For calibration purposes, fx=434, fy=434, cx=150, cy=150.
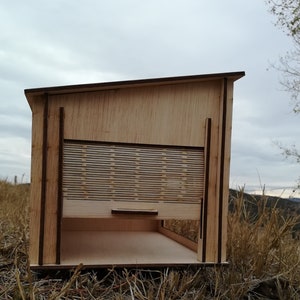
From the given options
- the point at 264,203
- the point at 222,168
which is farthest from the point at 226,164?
the point at 264,203

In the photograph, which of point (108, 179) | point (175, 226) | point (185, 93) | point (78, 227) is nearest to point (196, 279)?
point (108, 179)

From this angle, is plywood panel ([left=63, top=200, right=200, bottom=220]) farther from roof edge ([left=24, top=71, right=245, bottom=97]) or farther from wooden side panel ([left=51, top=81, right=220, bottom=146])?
roof edge ([left=24, top=71, right=245, bottom=97])

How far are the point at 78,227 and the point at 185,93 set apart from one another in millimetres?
2368

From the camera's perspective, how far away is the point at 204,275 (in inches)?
125

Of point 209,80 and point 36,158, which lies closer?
point 36,158

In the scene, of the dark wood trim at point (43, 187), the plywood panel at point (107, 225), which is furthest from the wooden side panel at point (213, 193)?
the plywood panel at point (107, 225)

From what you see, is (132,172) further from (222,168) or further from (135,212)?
(222,168)

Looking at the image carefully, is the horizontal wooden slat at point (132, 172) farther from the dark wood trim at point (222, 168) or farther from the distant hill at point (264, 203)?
the distant hill at point (264, 203)

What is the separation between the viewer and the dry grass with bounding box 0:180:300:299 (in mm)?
2781

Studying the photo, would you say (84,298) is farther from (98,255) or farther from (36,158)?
(36,158)

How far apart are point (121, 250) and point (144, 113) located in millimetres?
1132

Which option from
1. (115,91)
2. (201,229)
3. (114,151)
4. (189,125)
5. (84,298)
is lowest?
(84,298)

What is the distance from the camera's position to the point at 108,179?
2.88 meters

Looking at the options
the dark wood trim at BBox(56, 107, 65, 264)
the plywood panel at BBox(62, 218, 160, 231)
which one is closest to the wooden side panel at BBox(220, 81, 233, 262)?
the dark wood trim at BBox(56, 107, 65, 264)
